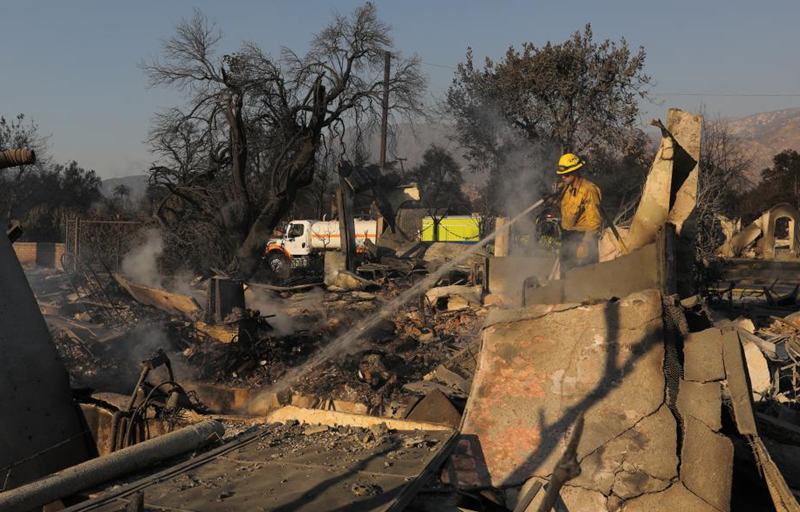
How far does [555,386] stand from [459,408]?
1.09 m

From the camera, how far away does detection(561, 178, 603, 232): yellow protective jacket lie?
737 cm

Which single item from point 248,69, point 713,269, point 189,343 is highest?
point 248,69

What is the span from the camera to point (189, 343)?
32.0 ft

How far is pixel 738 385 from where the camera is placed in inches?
173

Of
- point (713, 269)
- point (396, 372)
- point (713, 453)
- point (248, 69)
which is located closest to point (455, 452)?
point (713, 453)

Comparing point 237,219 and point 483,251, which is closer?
point 483,251

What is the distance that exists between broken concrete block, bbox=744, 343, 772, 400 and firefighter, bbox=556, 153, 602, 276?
1886 mm

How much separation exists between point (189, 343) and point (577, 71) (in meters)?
19.0

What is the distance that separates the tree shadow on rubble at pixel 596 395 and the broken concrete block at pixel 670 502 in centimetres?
59

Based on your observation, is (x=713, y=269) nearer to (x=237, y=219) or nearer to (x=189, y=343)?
(x=189, y=343)

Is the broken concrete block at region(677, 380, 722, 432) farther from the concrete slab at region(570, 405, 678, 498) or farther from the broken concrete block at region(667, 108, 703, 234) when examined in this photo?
the broken concrete block at region(667, 108, 703, 234)

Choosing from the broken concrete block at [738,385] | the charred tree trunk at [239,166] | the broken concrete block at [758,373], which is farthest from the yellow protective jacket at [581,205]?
the charred tree trunk at [239,166]

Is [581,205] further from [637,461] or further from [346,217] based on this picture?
[346,217]

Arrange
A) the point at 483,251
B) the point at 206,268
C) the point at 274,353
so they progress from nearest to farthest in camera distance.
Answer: the point at 274,353
the point at 483,251
the point at 206,268
